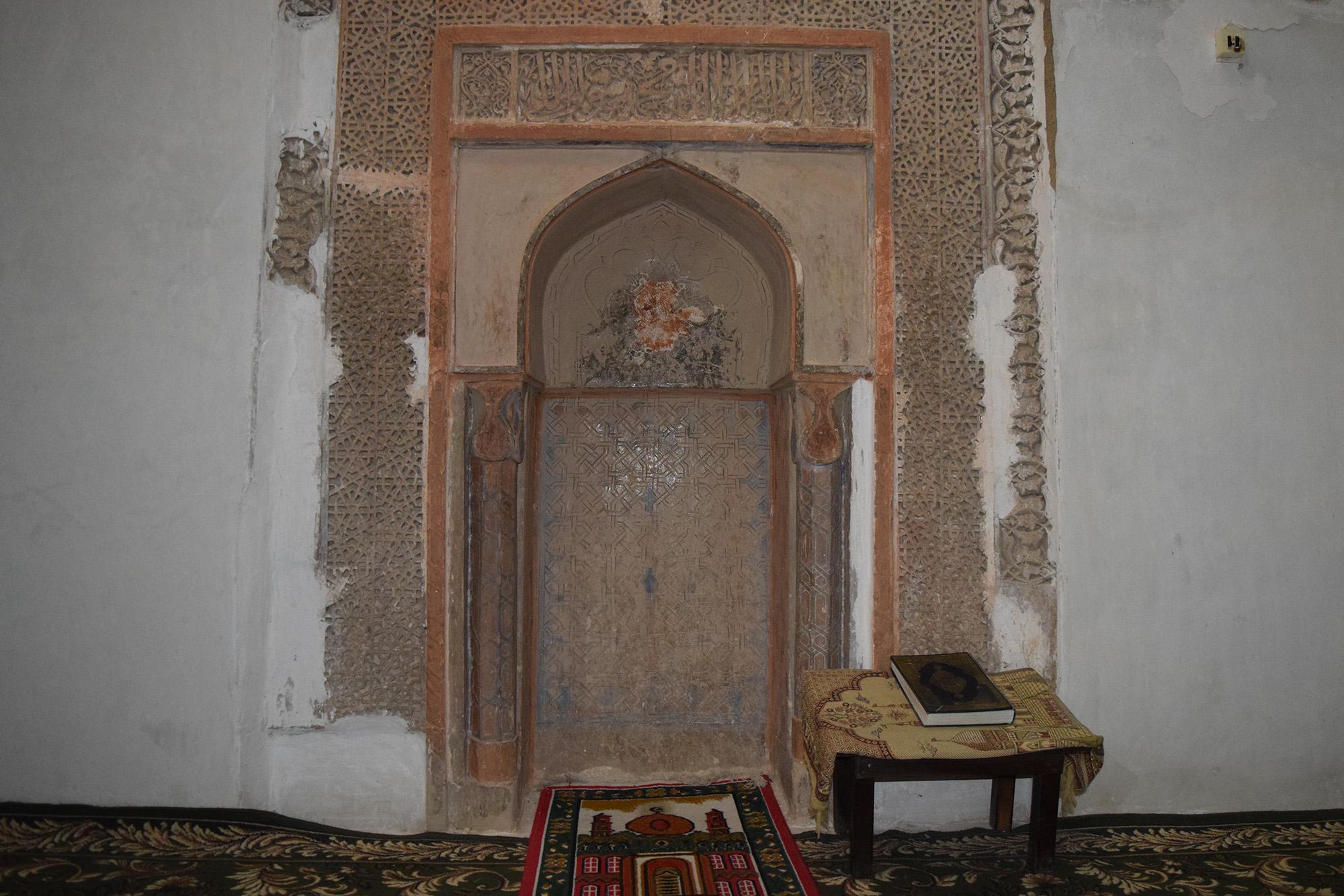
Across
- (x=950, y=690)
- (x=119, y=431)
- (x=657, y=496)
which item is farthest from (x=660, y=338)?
(x=119, y=431)

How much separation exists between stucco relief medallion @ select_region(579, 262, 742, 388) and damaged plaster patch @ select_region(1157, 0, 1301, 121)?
175 cm

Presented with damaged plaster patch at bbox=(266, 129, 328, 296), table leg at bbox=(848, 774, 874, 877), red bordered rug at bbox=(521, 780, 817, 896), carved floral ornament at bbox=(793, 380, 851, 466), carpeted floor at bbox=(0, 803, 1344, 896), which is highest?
damaged plaster patch at bbox=(266, 129, 328, 296)

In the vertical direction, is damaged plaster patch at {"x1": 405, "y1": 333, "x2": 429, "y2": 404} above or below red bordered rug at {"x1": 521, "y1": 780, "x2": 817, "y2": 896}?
above

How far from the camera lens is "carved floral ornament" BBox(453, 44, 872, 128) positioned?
294 cm

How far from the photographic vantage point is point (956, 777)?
7.72 ft

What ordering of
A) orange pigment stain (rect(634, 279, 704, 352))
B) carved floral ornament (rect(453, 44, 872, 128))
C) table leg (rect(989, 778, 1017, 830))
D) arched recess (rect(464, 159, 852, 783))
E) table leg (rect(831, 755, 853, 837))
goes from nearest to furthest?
table leg (rect(831, 755, 853, 837)), table leg (rect(989, 778, 1017, 830)), carved floral ornament (rect(453, 44, 872, 128)), arched recess (rect(464, 159, 852, 783)), orange pigment stain (rect(634, 279, 704, 352))

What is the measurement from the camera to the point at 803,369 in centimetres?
289

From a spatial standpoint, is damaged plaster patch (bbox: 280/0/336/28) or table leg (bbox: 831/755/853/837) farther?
damaged plaster patch (bbox: 280/0/336/28)

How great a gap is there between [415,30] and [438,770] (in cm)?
247

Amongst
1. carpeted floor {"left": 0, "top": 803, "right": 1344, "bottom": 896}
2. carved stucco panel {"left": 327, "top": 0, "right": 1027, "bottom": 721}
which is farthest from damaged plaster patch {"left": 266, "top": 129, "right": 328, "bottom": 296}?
carpeted floor {"left": 0, "top": 803, "right": 1344, "bottom": 896}

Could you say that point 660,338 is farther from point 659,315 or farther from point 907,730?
point 907,730

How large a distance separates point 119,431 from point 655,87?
83.0 inches

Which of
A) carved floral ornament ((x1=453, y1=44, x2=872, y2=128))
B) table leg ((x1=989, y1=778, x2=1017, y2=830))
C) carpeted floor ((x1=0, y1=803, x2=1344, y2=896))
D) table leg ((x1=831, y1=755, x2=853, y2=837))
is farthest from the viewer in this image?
carved floral ornament ((x1=453, y1=44, x2=872, y2=128))

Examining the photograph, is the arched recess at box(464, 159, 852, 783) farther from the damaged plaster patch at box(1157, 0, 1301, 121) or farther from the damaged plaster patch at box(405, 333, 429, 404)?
the damaged plaster patch at box(1157, 0, 1301, 121)
